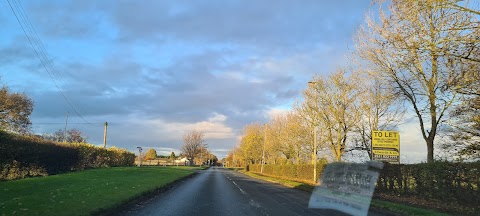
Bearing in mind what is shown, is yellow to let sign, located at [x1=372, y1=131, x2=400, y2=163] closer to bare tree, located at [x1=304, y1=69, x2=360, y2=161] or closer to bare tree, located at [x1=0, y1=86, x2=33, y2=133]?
bare tree, located at [x1=304, y1=69, x2=360, y2=161]

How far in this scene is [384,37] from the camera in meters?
19.3

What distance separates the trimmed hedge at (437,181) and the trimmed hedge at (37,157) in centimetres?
2255

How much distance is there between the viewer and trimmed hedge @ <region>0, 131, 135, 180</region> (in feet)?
77.5

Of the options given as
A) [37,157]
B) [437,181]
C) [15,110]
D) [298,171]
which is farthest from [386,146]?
[15,110]

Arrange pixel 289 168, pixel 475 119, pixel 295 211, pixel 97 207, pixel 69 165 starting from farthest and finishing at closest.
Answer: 1. pixel 289 168
2. pixel 69 165
3. pixel 475 119
4. pixel 295 211
5. pixel 97 207

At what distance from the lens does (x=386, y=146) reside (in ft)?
75.3

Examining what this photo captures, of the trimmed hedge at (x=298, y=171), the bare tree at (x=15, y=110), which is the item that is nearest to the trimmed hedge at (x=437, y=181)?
the trimmed hedge at (x=298, y=171)

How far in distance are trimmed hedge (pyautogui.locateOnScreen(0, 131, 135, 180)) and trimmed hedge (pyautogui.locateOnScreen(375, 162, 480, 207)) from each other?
22.6 m

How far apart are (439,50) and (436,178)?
267 inches

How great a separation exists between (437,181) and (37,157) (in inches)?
1021

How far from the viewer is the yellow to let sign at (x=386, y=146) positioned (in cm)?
2234

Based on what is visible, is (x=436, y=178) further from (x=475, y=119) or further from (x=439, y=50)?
(x=439, y=50)

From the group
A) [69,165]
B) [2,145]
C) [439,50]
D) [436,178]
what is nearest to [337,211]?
[436,178]

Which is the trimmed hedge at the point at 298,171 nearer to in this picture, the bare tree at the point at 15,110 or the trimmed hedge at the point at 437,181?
the trimmed hedge at the point at 437,181
